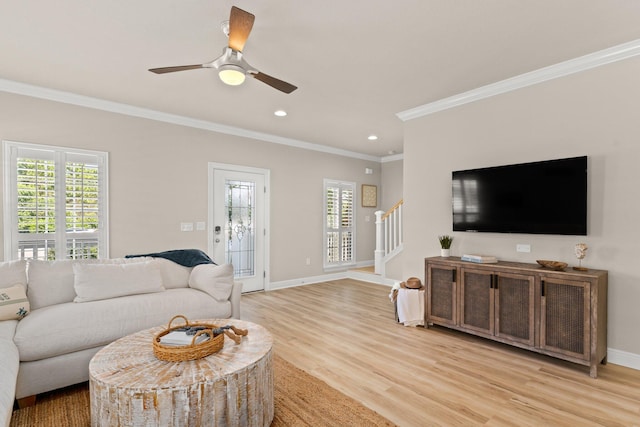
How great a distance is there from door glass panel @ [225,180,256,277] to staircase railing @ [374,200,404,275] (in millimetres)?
2360

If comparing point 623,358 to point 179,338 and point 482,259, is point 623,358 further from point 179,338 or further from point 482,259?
point 179,338

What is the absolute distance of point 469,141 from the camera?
3.79 metres

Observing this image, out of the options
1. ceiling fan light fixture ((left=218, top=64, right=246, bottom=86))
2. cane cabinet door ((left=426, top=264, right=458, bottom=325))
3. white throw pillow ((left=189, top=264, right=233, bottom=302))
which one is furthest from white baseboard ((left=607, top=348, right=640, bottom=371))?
ceiling fan light fixture ((left=218, top=64, right=246, bottom=86))

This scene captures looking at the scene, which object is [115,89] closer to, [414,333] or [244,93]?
[244,93]

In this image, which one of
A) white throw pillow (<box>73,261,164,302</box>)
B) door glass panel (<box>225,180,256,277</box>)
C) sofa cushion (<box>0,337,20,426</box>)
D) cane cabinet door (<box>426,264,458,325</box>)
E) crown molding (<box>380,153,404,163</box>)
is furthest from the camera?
crown molding (<box>380,153,404,163</box>)

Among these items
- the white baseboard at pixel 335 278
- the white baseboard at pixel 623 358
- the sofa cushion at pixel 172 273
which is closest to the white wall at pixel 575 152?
the white baseboard at pixel 623 358

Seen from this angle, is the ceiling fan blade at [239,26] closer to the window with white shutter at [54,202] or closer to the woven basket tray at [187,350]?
the woven basket tray at [187,350]

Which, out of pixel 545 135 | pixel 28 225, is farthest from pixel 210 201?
pixel 545 135

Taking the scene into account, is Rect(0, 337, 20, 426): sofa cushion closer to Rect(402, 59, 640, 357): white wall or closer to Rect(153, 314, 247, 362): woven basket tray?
Rect(153, 314, 247, 362): woven basket tray

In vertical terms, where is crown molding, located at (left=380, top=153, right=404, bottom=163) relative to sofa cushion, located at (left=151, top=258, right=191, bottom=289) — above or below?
above

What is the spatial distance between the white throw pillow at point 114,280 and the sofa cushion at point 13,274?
13.6 inches

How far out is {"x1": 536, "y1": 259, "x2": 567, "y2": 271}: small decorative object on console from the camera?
9.40 feet

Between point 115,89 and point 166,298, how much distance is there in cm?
249

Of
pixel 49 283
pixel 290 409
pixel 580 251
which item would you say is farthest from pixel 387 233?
pixel 49 283
